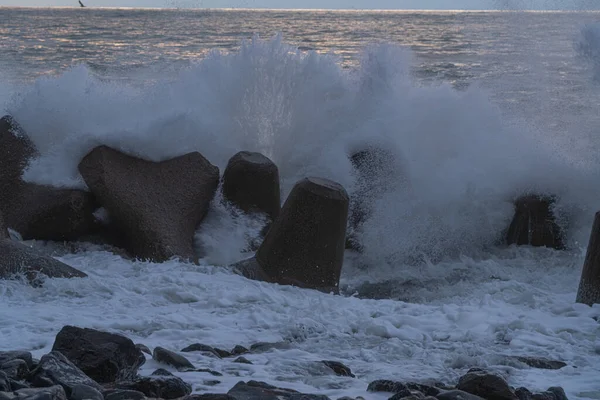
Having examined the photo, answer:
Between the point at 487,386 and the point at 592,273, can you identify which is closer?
the point at 487,386

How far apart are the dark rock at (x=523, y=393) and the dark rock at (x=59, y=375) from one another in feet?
6.24

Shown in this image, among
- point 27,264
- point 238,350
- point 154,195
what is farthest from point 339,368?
point 154,195

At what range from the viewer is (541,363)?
4.57 meters

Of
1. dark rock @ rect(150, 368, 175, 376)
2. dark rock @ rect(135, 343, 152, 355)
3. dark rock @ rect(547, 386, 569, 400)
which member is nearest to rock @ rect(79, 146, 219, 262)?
dark rock @ rect(135, 343, 152, 355)

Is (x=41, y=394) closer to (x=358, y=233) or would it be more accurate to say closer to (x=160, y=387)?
(x=160, y=387)

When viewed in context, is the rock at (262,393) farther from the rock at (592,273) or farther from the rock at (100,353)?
the rock at (592,273)

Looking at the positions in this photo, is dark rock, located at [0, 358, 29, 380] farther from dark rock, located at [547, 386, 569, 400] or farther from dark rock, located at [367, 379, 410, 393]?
dark rock, located at [547, 386, 569, 400]

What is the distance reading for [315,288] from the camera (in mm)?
6258

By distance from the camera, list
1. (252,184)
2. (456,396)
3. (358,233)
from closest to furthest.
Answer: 1. (456,396)
2. (252,184)
3. (358,233)

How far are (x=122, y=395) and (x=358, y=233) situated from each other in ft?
15.6

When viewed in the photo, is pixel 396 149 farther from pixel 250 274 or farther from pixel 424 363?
pixel 424 363

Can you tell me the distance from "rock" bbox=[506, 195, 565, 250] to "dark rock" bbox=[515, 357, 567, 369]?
3498mm

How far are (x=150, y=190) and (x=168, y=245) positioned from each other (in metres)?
0.63

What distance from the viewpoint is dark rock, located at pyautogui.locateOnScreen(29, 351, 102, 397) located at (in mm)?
3387
